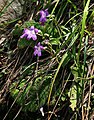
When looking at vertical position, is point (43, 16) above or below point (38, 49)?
above

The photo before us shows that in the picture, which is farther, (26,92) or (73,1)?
(73,1)

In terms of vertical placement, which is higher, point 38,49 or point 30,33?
point 30,33

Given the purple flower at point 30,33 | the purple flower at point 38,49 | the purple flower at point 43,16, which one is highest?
the purple flower at point 43,16

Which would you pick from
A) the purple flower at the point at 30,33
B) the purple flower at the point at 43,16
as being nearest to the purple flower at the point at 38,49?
the purple flower at the point at 30,33

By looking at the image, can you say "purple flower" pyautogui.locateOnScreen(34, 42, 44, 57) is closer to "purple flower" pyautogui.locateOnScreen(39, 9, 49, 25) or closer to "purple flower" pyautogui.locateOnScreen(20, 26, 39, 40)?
"purple flower" pyautogui.locateOnScreen(20, 26, 39, 40)

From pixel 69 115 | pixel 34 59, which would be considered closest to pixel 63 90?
pixel 69 115

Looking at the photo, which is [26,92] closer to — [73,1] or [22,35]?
[22,35]

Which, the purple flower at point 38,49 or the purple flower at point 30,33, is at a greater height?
the purple flower at point 30,33

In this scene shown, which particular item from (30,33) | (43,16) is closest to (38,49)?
(30,33)

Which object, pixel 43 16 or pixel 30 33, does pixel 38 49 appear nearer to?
pixel 30 33

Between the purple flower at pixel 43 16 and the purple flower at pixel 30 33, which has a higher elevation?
the purple flower at pixel 43 16

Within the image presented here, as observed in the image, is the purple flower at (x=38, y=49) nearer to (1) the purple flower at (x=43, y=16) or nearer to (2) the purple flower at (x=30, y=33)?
(2) the purple flower at (x=30, y=33)
